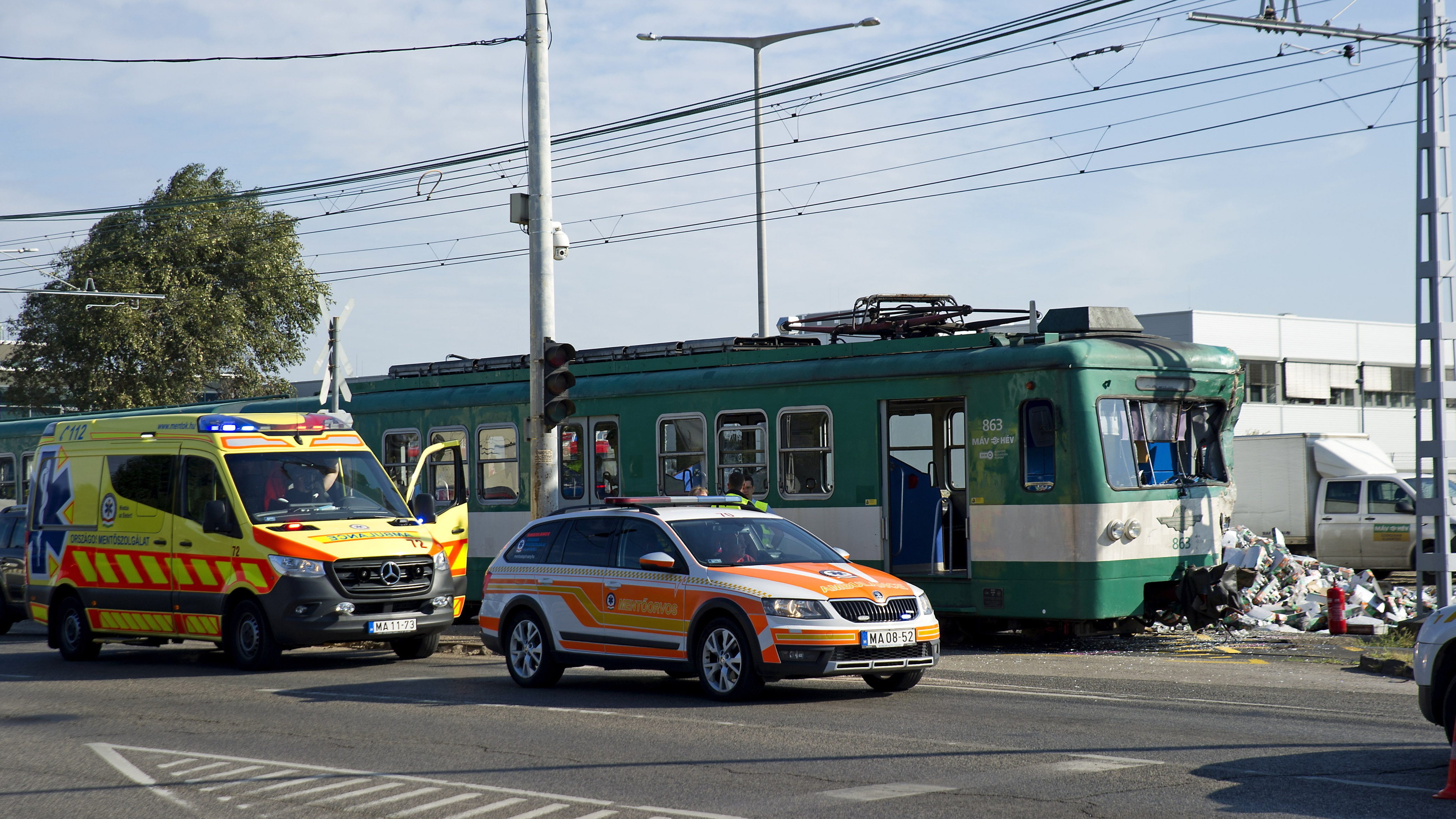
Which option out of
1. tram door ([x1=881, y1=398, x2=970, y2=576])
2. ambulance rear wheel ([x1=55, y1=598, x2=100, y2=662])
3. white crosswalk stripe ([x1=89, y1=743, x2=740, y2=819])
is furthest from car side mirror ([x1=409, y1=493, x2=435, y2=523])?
white crosswalk stripe ([x1=89, y1=743, x2=740, y2=819])

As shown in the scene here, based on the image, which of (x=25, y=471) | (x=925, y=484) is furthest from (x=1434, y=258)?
(x=25, y=471)

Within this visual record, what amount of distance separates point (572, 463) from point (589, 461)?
0.33 meters

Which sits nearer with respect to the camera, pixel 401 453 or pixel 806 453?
pixel 806 453

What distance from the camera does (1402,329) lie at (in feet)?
184

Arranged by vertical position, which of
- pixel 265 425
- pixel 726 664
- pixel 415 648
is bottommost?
pixel 415 648

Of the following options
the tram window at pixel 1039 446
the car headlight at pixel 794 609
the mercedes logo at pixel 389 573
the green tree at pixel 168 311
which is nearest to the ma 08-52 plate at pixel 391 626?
the mercedes logo at pixel 389 573

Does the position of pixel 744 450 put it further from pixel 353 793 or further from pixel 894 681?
pixel 353 793

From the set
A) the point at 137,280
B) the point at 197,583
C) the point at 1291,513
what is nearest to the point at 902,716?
the point at 197,583

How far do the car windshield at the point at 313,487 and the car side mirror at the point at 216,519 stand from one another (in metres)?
0.22

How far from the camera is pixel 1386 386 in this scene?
55.1 metres

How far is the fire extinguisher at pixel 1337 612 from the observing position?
696 inches

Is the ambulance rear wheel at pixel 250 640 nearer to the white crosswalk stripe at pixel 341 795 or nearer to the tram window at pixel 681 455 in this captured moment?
the white crosswalk stripe at pixel 341 795

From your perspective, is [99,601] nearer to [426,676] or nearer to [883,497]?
[426,676]

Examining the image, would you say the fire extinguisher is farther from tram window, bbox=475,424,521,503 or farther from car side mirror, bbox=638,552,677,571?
tram window, bbox=475,424,521,503
